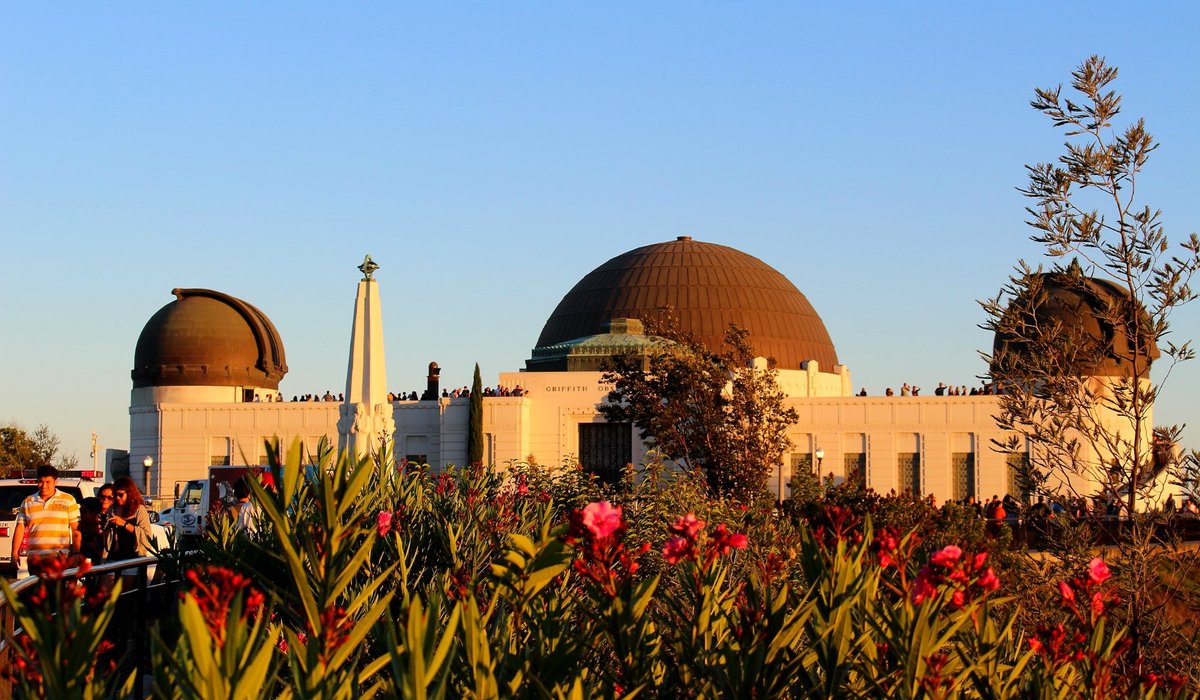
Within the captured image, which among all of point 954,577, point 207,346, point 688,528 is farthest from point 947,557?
point 207,346

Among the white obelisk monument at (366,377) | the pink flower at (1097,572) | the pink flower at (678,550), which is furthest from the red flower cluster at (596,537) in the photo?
the white obelisk monument at (366,377)

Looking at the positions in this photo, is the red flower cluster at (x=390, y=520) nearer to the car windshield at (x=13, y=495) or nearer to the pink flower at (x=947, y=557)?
the pink flower at (x=947, y=557)

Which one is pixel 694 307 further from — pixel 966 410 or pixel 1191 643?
pixel 1191 643

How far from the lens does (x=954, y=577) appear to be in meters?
4.62

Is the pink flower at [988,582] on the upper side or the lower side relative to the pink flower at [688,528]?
lower

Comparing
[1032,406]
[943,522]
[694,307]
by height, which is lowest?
[943,522]

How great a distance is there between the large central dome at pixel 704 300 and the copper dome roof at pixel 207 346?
13.1 meters

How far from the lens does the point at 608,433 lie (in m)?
49.1

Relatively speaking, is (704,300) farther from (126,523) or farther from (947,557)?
(947,557)

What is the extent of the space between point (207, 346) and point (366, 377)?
25347 millimetres

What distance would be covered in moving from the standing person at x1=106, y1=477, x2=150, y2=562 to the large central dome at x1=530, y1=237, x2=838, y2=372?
43.8m

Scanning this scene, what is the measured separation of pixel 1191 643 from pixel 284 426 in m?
47.0

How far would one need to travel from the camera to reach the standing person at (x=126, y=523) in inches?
504

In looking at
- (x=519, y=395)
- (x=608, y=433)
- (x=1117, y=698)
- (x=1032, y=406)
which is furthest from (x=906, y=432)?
(x=1117, y=698)
